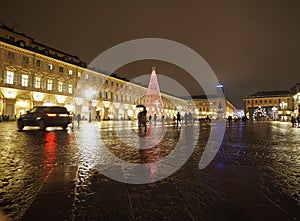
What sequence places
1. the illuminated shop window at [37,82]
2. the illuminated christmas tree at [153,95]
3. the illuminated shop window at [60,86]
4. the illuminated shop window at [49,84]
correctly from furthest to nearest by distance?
1. the illuminated christmas tree at [153,95]
2. the illuminated shop window at [60,86]
3. the illuminated shop window at [49,84]
4. the illuminated shop window at [37,82]

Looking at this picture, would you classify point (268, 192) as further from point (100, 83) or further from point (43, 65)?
point (100, 83)

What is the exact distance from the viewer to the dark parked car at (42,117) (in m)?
15.4

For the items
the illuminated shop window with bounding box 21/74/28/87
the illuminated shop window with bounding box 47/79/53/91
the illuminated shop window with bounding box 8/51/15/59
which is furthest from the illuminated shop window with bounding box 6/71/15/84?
the illuminated shop window with bounding box 47/79/53/91

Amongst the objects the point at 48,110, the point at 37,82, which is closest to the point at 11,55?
the point at 37,82

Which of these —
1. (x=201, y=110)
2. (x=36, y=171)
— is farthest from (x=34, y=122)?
(x=201, y=110)

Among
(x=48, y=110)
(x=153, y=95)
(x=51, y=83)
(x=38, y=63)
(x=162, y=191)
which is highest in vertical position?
(x=38, y=63)

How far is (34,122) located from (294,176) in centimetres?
1578

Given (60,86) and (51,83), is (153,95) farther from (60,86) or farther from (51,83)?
(51,83)

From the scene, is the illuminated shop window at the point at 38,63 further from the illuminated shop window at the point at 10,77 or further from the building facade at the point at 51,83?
the illuminated shop window at the point at 10,77

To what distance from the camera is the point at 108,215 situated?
2295 mm

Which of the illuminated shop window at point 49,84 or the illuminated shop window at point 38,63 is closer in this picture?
the illuminated shop window at point 38,63

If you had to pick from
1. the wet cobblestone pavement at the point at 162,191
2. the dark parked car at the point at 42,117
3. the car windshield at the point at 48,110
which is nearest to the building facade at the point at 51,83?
the car windshield at the point at 48,110

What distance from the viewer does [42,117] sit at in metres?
15.6

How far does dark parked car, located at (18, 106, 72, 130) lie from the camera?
50.6 feet
